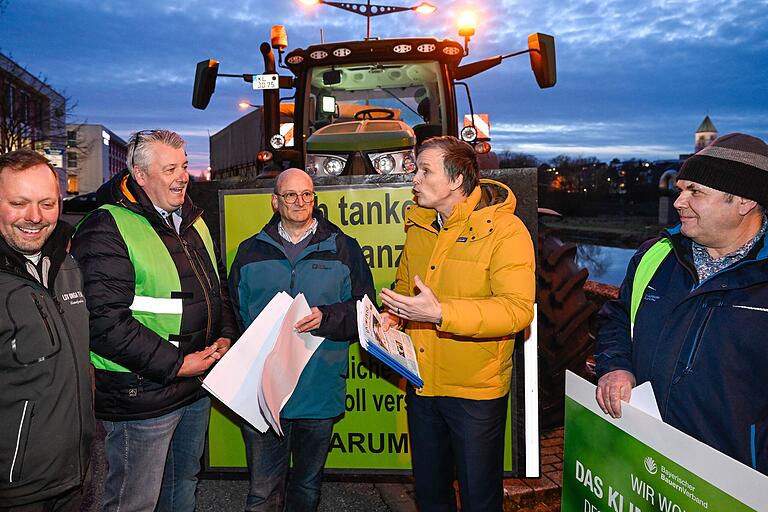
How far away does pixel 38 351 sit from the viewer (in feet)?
6.45

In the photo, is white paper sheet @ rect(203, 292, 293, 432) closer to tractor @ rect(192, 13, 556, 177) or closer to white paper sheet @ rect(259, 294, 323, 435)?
white paper sheet @ rect(259, 294, 323, 435)

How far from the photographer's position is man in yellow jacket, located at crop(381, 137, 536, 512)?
8.09ft

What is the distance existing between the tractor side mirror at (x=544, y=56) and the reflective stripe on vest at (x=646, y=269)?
303 cm

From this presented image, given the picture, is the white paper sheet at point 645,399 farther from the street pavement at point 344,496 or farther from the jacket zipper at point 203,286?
the street pavement at point 344,496

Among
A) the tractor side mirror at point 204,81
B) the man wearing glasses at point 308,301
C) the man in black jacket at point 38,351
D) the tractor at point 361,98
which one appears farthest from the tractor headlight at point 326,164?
the man in black jacket at point 38,351

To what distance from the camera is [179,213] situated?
2.75m

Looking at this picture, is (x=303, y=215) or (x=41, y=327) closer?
(x=41, y=327)

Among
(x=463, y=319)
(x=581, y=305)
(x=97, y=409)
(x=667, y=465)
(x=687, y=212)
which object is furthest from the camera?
(x=581, y=305)

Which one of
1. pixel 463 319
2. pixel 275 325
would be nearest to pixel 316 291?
pixel 275 325

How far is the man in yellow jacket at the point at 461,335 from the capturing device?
247 centimetres

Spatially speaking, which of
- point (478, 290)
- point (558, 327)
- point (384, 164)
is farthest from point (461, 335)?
point (384, 164)

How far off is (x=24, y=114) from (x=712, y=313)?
171 ft

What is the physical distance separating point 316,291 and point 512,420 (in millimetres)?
1385

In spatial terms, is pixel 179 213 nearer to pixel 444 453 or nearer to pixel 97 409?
pixel 97 409
